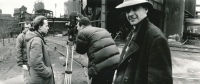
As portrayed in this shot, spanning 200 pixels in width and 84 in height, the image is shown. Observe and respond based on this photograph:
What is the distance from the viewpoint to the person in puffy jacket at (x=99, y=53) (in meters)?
3.12

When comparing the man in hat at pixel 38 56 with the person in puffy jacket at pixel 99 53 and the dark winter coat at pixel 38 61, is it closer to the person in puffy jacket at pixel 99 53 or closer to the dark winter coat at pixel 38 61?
the dark winter coat at pixel 38 61

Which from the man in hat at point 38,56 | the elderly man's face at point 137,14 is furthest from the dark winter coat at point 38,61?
the elderly man's face at point 137,14

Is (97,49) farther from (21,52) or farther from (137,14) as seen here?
(21,52)

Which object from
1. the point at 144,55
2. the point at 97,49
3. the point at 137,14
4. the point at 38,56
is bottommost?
the point at 38,56

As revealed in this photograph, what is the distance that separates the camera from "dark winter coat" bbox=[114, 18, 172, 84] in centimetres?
162

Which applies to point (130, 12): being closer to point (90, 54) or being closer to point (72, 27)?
point (90, 54)

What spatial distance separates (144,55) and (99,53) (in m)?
1.42

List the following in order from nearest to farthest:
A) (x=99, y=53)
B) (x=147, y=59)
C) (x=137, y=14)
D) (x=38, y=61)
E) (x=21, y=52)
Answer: (x=147, y=59) → (x=137, y=14) → (x=38, y=61) → (x=99, y=53) → (x=21, y=52)

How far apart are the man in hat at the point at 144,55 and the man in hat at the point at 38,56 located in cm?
153

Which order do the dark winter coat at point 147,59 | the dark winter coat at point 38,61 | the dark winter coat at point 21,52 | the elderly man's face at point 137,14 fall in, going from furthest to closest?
the dark winter coat at point 21,52 → the dark winter coat at point 38,61 → the elderly man's face at point 137,14 → the dark winter coat at point 147,59

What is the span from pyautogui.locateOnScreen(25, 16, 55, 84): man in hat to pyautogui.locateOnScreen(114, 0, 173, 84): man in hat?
1533mm

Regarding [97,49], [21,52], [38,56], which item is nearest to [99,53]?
[97,49]

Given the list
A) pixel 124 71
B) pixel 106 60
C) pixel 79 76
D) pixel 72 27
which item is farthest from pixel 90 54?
pixel 79 76

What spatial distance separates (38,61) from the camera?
302 cm
